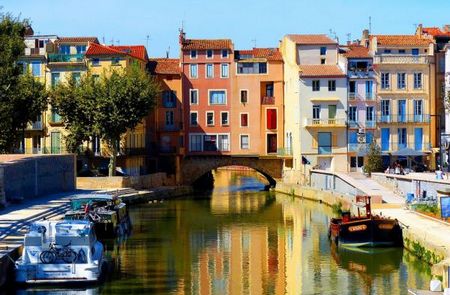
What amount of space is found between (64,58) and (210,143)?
15025 millimetres

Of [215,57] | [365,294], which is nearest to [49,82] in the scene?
[215,57]

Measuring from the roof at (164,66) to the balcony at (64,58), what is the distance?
7.65 metres

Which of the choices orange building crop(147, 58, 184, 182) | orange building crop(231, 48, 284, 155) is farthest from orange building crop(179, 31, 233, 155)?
orange building crop(231, 48, 284, 155)

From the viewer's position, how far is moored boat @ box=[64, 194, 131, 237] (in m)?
47.2

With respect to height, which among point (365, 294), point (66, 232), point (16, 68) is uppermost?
point (16, 68)

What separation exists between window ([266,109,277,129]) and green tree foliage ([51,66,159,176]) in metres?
14.8

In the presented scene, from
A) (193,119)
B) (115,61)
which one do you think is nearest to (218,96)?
(193,119)

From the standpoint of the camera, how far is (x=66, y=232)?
34.8 m

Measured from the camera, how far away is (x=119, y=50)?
85.1m

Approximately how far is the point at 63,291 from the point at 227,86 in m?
54.8

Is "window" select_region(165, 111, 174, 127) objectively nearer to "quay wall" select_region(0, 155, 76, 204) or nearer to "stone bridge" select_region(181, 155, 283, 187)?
"stone bridge" select_region(181, 155, 283, 187)

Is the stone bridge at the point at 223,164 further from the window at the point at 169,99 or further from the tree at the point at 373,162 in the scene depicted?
the tree at the point at 373,162

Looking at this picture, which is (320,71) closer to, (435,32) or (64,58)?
(435,32)

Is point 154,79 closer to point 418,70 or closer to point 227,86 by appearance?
point 227,86
